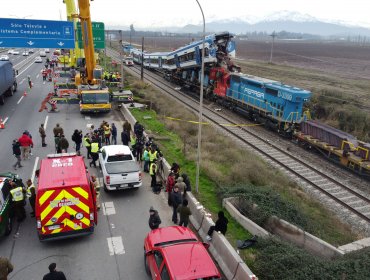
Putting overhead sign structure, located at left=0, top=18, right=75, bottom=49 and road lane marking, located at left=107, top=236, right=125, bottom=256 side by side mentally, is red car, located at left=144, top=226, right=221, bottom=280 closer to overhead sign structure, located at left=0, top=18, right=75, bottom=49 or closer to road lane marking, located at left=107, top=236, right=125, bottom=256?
road lane marking, located at left=107, top=236, right=125, bottom=256

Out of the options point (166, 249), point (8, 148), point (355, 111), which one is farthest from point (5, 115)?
point (355, 111)

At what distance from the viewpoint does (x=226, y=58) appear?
116 ft

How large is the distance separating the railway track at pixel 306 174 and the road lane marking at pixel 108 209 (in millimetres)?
10728

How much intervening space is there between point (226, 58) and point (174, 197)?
1016 inches

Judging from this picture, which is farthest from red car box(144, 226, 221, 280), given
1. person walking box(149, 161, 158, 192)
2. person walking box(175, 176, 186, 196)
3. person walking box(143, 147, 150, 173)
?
person walking box(143, 147, 150, 173)

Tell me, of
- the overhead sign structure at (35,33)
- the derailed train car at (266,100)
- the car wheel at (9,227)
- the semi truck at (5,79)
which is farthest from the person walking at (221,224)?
the semi truck at (5,79)

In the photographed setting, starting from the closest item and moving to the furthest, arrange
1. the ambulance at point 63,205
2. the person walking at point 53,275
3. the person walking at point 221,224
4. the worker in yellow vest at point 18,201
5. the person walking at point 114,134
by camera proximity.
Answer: the person walking at point 53,275
the ambulance at point 63,205
the person walking at point 221,224
the worker in yellow vest at point 18,201
the person walking at point 114,134

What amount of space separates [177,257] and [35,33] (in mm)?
27192

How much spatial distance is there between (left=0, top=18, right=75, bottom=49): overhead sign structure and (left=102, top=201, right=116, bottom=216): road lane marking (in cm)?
2040

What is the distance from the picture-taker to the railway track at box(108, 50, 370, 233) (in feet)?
54.3

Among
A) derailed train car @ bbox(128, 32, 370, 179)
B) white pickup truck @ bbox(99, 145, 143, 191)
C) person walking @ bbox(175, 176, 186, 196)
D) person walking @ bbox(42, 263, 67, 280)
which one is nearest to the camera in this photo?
person walking @ bbox(42, 263, 67, 280)

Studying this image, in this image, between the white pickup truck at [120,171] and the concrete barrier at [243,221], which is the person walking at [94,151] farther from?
the concrete barrier at [243,221]

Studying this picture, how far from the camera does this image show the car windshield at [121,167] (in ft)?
46.7

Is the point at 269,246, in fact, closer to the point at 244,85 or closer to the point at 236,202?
the point at 236,202
